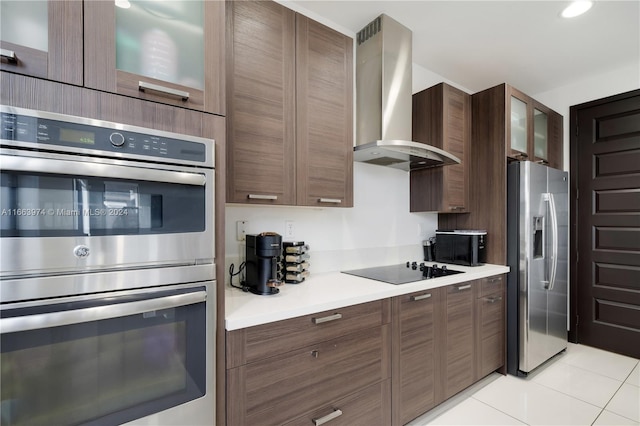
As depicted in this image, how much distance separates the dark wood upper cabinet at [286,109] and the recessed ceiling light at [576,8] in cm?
152

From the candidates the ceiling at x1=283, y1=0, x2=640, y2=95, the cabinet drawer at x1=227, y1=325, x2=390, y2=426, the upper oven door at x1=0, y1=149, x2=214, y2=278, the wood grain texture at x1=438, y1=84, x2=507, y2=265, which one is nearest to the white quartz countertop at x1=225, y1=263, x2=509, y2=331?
the cabinet drawer at x1=227, y1=325, x2=390, y2=426

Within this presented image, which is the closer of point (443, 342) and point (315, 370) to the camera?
point (315, 370)

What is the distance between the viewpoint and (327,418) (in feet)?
4.48

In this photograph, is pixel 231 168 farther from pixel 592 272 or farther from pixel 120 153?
pixel 592 272

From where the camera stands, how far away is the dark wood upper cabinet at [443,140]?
2467mm

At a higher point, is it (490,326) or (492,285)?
(492,285)

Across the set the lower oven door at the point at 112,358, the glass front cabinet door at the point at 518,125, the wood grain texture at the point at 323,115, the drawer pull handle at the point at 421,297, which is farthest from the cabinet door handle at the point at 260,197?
the glass front cabinet door at the point at 518,125

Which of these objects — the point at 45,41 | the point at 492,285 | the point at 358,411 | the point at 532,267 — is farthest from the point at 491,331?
the point at 45,41

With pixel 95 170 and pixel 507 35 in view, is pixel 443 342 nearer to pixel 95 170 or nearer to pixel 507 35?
pixel 95 170

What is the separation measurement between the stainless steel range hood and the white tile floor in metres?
1.72

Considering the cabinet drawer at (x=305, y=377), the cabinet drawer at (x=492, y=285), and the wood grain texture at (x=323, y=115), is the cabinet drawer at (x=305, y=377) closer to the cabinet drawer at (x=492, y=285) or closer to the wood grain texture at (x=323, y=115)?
the wood grain texture at (x=323, y=115)

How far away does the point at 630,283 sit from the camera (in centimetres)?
274

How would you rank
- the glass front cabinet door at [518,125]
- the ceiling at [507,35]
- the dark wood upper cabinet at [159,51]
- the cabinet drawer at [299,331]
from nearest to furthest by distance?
the dark wood upper cabinet at [159,51]
the cabinet drawer at [299,331]
the ceiling at [507,35]
the glass front cabinet door at [518,125]

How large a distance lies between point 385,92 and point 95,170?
1.79 meters
